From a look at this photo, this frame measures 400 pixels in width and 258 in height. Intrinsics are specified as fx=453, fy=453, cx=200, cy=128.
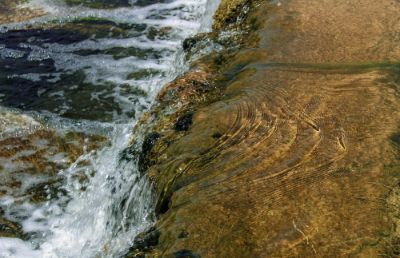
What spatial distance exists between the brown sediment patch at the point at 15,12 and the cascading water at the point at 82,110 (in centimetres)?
22

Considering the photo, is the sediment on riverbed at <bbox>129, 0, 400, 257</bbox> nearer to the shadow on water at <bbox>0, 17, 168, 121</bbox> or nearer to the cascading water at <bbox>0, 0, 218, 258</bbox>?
the cascading water at <bbox>0, 0, 218, 258</bbox>

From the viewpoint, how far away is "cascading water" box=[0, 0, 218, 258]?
538cm

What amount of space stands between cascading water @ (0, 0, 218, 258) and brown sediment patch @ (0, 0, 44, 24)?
0.22 metres

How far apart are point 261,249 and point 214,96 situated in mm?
2571

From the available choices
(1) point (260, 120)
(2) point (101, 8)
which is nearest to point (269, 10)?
(1) point (260, 120)

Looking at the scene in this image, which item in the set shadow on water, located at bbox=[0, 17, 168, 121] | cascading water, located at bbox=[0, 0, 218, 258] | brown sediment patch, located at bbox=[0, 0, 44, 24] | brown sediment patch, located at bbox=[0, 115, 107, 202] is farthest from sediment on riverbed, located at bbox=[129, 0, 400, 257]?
brown sediment patch, located at bbox=[0, 0, 44, 24]

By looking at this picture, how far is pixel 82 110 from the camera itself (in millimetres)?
7719

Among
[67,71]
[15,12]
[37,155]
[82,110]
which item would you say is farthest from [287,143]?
[15,12]

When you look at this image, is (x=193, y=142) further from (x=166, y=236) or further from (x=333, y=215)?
(x=333, y=215)

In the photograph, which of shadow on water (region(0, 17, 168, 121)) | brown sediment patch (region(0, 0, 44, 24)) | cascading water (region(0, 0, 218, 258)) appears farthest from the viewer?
brown sediment patch (region(0, 0, 44, 24))

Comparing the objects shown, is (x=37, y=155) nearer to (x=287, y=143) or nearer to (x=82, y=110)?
(x=82, y=110)

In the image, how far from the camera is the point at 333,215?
346 centimetres

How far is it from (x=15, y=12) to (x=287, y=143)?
968 centimetres

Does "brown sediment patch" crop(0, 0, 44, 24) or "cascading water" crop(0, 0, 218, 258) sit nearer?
"cascading water" crop(0, 0, 218, 258)
